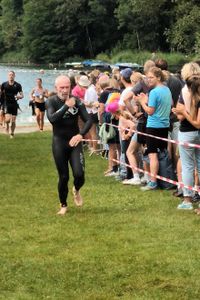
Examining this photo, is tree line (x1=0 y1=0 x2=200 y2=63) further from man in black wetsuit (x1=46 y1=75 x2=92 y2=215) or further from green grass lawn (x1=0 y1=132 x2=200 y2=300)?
man in black wetsuit (x1=46 y1=75 x2=92 y2=215)

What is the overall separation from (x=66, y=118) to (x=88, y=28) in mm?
104938

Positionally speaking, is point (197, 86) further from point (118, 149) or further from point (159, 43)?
point (159, 43)

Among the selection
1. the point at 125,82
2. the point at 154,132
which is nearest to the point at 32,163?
the point at 125,82

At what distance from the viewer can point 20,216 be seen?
8961 mm

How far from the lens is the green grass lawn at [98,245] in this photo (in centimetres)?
600

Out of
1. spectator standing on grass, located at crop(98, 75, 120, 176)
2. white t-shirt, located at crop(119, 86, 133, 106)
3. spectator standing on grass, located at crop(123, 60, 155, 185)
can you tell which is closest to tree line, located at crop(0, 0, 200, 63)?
spectator standing on grass, located at crop(98, 75, 120, 176)

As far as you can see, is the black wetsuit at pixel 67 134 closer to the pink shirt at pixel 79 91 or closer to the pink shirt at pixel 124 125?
the pink shirt at pixel 124 125

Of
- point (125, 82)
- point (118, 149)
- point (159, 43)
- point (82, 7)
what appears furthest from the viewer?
point (82, 7)

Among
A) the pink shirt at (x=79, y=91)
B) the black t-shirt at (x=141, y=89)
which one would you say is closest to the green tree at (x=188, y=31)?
the pink shirt at (x=79, y=91)

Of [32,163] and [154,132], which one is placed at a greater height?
[154,132]

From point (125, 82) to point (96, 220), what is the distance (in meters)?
3.53

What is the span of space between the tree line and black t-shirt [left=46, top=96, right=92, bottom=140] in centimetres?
7071

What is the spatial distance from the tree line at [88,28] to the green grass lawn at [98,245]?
6981cm

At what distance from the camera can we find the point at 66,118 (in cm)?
879
